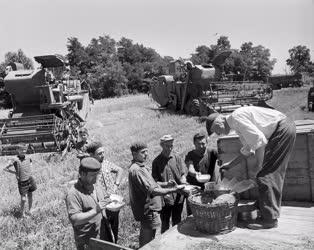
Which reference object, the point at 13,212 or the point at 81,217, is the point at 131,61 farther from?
the point at 81,217

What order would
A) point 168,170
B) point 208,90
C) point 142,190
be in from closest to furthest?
point 142,190
point 168,170
point 208,90

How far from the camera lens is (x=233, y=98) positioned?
18.7m

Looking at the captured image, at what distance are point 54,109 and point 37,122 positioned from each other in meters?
1.36

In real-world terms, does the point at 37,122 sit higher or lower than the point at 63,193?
higher

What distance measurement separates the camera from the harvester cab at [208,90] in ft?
60.0

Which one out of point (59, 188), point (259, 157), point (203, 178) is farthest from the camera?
point (59, 188)

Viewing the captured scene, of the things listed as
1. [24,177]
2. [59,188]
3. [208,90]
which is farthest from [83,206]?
[208,90]

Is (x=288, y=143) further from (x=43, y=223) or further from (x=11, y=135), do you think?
(x=11, y=135)

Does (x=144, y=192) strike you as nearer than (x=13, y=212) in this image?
Yes

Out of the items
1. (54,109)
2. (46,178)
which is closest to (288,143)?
(46,178)

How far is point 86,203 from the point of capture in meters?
3.96

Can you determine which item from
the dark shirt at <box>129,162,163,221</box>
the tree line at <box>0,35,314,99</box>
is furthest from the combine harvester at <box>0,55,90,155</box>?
the tree line at <box>0,35,314,99</box>

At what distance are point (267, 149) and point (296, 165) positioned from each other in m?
0.82

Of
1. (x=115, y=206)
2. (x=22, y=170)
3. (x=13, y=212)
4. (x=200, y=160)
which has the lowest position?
(x=13, y=212)
